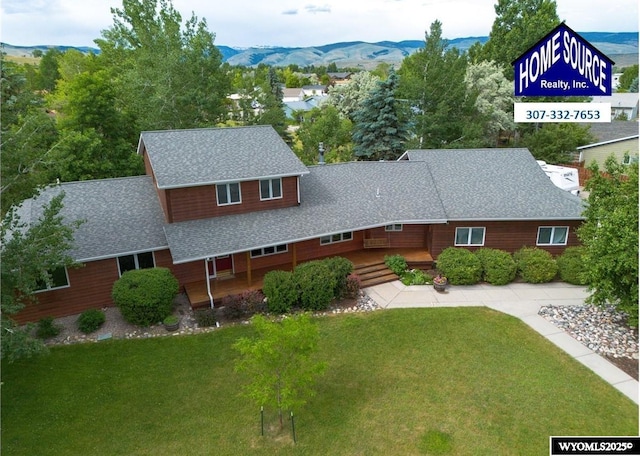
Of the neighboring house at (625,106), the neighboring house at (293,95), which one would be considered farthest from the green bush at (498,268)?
the neighboring house at (293,95)

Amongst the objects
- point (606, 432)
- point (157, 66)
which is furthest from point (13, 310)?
point (157, 66)

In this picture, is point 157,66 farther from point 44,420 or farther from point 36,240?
point 44,420

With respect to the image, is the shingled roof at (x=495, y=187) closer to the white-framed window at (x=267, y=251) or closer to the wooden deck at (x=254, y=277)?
the wooden deck at (x=254, y=277)

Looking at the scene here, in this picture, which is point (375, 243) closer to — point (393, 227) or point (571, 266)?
point (393, 227)

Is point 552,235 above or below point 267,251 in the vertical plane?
below

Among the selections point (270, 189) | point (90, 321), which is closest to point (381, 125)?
point (270, 189)

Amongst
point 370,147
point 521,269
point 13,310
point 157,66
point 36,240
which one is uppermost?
point 157,66
